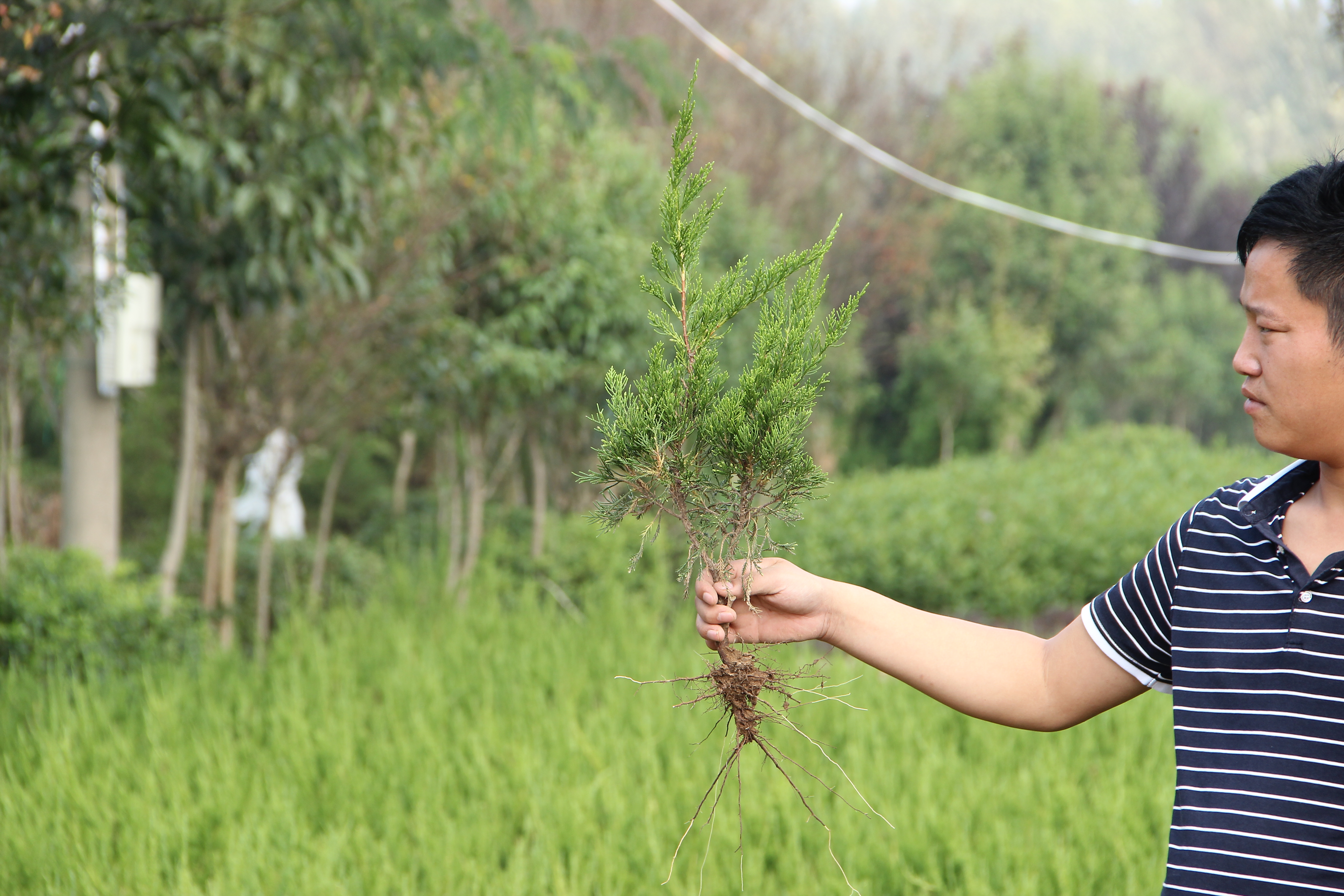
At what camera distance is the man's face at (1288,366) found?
1196 mm

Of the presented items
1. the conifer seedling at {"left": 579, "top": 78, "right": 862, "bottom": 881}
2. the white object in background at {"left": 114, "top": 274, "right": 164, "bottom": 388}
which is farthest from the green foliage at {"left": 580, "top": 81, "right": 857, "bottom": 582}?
the white object in background at {"left": 114, "top": 274, "right": 164, "bottom": 388}

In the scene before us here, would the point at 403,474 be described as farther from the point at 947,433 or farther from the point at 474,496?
the point at 947,433

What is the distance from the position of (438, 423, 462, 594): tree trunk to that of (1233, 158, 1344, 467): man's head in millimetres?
4727

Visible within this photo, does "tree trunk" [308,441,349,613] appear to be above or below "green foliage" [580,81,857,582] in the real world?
below

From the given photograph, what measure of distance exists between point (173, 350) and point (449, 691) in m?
2.31

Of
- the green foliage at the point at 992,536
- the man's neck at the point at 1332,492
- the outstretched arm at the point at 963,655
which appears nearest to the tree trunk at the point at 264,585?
the green foliage at the point at 992,536

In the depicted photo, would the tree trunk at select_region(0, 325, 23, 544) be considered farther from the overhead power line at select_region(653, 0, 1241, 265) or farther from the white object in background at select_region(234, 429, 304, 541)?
the overhead power line at select_region(653, 0, 1241, 265)

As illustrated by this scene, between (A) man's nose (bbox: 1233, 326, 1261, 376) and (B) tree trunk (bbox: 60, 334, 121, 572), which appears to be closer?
(A) man's nose (bbox: 1233, 326, 1261, 376)

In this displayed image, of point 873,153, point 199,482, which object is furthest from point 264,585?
point 873,153

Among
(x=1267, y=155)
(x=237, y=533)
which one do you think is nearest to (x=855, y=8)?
(x=1267, y=155)

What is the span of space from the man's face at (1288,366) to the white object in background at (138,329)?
414 centimetres

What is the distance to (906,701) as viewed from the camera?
3.92 metres

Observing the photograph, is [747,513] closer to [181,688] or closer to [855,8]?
[181,688]

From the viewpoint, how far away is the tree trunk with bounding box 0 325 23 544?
4.42 meters
